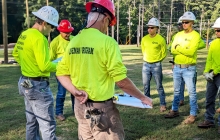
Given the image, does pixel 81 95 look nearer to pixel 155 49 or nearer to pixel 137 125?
pixel 137 125

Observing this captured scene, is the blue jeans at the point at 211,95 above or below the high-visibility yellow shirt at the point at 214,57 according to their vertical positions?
below

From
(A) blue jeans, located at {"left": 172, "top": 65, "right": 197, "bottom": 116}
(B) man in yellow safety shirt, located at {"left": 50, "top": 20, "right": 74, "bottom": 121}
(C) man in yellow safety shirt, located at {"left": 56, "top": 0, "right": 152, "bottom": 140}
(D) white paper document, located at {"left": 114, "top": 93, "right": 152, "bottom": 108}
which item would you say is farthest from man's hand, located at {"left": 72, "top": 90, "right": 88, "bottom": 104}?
(A) blue jeans, located at {"left": 172, "top": 65, "right": 197, "bottom": 116}

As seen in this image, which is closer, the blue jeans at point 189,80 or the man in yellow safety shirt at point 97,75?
the man in yellow safety shirt at point 97,75

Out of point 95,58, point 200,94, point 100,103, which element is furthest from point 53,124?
point 200,94

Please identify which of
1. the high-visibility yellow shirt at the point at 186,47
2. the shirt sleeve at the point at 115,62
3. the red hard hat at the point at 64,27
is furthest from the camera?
the red hard hat at the point at 64,27

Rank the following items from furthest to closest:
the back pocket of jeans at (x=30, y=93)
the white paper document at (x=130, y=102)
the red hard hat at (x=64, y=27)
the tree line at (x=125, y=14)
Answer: the tree line at (x=125, y=14), the red hard hat at (x=64, y=27), the back pocket of jeans at (x=30, y=93), the white paper document at (x=130, y=102)

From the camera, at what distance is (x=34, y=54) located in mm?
3672

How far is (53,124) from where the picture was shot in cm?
390

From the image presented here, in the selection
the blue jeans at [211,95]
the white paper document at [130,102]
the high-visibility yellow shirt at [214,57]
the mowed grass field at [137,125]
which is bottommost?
the mowed grass field at [137,125]

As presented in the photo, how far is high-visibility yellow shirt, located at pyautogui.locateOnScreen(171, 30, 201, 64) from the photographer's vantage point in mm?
5598

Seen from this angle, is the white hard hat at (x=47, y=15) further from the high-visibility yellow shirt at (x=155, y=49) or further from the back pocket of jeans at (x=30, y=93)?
the high-visibility yellow shirt at (x=155, y=49)

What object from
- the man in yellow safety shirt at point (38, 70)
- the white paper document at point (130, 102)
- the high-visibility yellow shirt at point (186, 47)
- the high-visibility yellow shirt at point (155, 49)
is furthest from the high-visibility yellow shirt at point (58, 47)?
the white paper document at point (130, 102)

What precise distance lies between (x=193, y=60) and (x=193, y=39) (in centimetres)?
42

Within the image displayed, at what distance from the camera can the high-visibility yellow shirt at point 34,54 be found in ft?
11.8
